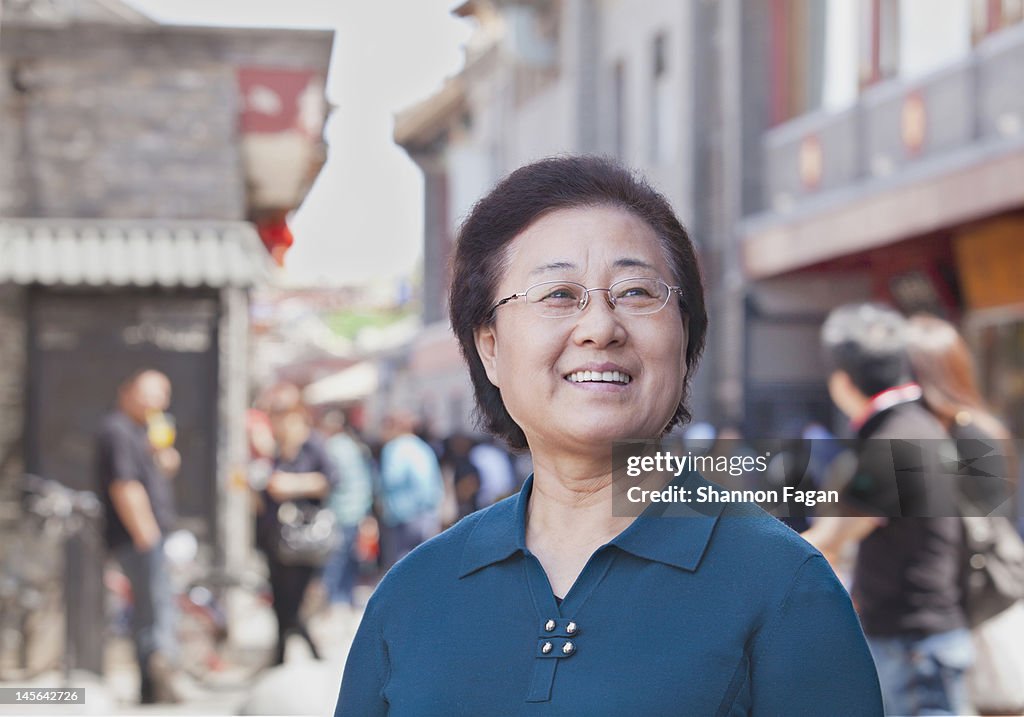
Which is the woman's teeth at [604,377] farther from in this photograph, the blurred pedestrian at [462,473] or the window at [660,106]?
the window at [660,106]

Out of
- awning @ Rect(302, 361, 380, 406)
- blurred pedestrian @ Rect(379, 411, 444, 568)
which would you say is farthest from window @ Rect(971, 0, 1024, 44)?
awning @ Rect(302, 361, 380, 406)

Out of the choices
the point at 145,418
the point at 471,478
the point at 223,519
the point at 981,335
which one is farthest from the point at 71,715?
the point at 981,335

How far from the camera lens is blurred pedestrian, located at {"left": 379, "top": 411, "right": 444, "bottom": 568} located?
9.46 meters

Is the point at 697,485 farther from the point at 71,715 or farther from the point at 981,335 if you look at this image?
the point at 981,335

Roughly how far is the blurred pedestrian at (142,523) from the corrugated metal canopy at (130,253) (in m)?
3.28

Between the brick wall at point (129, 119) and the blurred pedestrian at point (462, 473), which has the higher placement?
the brick wall at point (129, 119)

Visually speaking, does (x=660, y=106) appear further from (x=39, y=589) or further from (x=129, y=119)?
(x=39, y=589)

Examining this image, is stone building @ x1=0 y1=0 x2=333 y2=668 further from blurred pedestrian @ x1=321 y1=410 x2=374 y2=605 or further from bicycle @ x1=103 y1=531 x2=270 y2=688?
bicycle @ x1=103 y1=531 x2=270 y2=688

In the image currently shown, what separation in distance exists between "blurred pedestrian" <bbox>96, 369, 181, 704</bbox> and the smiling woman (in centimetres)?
515

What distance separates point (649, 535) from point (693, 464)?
123mm

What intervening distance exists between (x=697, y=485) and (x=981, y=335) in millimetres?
10475

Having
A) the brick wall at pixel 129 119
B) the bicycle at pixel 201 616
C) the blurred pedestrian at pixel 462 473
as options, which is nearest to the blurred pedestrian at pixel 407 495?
the blurred pedestrian at pixel 462 473

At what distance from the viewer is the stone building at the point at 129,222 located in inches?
417

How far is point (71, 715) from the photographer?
3084 millimetres
